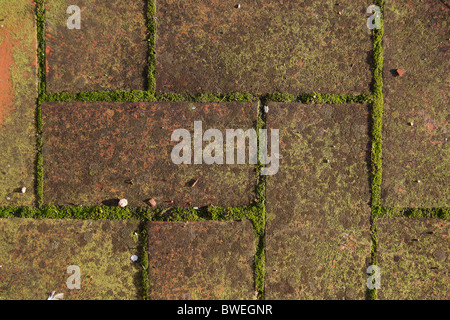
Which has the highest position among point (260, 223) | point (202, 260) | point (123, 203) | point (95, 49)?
point (95, 49)

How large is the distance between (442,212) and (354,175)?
2.64 feet

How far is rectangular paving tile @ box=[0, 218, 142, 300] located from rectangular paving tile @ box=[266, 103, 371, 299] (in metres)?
1.22

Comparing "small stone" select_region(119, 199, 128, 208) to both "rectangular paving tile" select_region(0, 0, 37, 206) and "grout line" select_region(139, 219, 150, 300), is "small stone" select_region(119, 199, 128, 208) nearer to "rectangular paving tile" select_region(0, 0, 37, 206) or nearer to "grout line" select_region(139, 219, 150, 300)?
"grout line" select_region(139, 219, 150, 300)

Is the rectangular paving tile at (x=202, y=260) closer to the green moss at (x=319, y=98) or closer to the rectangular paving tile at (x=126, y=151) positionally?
the rectangular paving tile at (x=126, y=151)

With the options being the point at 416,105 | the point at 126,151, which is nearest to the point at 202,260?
the point at 126,151

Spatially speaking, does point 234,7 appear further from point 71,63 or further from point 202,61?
point 71,63

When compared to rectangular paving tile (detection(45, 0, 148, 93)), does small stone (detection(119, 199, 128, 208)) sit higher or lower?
lower

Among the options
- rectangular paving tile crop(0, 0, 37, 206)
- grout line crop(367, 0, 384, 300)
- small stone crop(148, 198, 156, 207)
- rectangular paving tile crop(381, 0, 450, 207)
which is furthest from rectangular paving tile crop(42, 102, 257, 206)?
rectangular paving tile crop(381, 0, 450, 207)

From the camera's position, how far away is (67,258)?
231cm

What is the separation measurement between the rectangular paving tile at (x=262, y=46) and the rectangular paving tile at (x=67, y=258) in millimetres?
1307

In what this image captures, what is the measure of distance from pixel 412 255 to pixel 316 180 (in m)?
1.03

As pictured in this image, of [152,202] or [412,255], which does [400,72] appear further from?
[152,202]

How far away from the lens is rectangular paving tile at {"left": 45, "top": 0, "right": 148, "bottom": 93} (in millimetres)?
2311

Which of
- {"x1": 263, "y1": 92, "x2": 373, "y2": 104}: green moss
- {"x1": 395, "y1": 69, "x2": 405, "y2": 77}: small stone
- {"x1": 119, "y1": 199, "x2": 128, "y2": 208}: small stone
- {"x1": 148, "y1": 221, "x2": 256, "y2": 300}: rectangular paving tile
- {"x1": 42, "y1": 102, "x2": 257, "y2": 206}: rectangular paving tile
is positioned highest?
{"x1": 395, "y1": 69, "x2": 405, "y2": 77}: small stone
